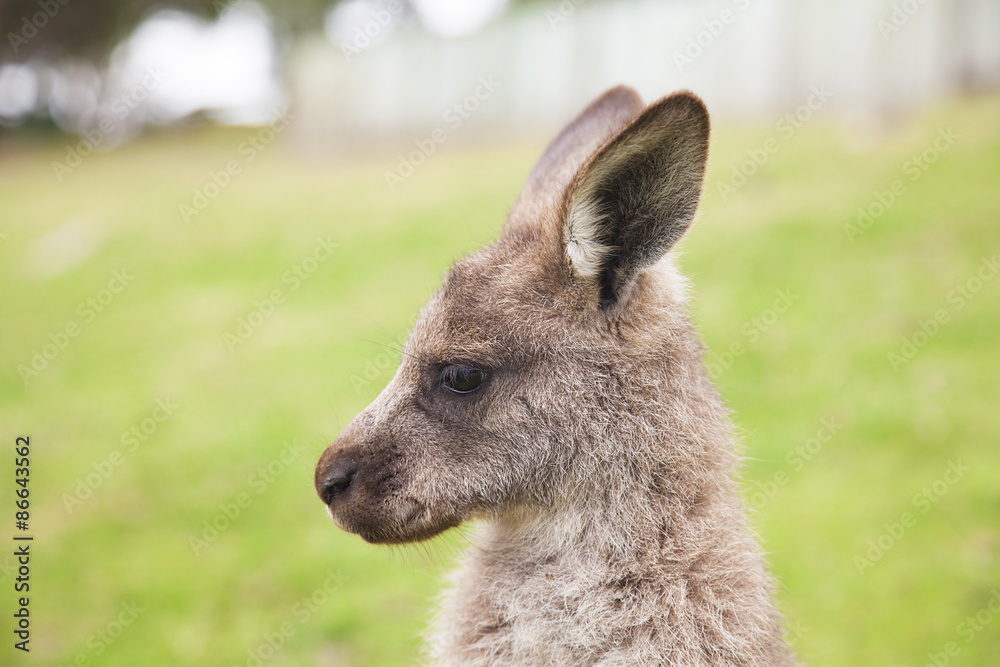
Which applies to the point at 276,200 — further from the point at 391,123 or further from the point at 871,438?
the point at 871,438

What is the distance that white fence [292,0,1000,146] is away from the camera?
33.8ft

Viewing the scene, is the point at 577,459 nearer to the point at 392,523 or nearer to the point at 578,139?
the point at 392,523

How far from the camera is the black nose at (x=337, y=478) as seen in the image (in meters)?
2.80

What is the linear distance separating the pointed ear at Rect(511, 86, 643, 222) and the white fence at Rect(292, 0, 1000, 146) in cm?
825

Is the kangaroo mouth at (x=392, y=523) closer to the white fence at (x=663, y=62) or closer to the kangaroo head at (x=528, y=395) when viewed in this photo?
the kangaroo head at (x=528, y=395)

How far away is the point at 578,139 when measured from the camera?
3656mm

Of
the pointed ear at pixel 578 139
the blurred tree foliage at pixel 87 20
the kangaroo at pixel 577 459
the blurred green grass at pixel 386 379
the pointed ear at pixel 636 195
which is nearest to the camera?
the pointed ear at pixel 636 195

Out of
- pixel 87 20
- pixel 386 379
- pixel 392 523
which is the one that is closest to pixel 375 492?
pixel 392 523

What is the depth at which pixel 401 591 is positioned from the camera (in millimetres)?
5789

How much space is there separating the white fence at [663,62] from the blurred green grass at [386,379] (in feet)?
2.55

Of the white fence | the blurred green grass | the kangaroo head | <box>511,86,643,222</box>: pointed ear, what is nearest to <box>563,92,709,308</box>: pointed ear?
the kangaroo head

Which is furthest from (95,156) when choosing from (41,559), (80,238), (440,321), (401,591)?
(440,321)

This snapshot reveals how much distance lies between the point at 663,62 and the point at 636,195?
10.4 meters

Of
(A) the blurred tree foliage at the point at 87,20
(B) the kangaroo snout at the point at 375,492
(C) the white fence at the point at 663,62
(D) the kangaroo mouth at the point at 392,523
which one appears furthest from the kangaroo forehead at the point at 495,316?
(A) the blurred tree foliage at the point at 87,20
